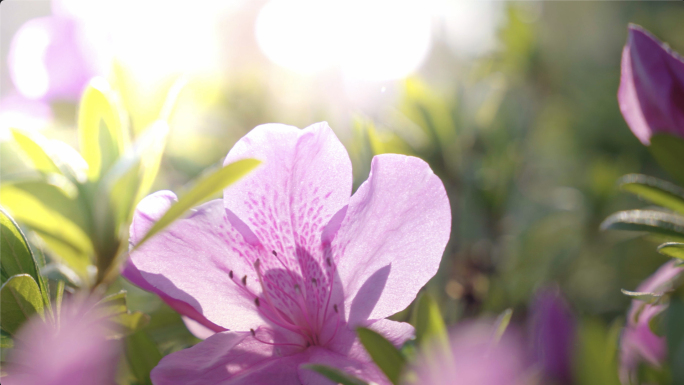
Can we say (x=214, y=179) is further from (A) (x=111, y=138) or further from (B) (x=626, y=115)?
(B) (x=626, y=115)

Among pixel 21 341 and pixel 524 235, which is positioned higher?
pixel 21 341

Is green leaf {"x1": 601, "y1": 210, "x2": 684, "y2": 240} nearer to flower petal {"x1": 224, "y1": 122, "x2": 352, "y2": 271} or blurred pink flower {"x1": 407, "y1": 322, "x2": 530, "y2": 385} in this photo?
blurred pink flower {"x1": 407, "y1": 322, "x2": 530, "y2": 385}

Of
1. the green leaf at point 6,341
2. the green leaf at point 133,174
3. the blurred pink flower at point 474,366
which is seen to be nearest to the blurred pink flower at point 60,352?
the green leaf at point 6,341

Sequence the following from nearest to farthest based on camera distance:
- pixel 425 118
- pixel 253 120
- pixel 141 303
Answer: pixel 141 303 → pixel 425 118 → pixel 253 120

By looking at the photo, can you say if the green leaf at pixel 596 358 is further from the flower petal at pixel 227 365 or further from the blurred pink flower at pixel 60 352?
the blurred pink flower at pixel 60 352

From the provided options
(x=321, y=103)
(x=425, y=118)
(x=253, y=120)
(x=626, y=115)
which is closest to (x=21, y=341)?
(x=626, y=115)
